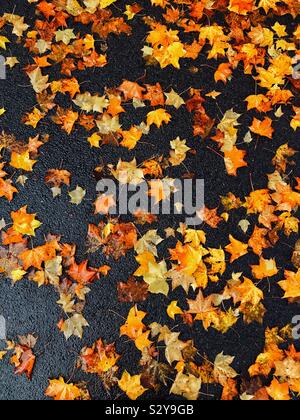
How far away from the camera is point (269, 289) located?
2.20 metres

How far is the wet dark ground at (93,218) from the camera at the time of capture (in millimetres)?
2119

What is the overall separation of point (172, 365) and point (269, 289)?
594 millimetres

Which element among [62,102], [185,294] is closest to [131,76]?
[62,102]

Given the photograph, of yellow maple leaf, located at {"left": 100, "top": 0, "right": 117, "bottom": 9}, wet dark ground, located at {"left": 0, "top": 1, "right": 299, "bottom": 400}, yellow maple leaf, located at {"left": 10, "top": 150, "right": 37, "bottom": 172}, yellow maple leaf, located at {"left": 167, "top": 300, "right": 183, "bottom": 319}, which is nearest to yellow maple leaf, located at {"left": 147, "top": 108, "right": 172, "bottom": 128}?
wet dark ground, located at {"left": 0, "top": 1, "right": 299, "bottom": 400}

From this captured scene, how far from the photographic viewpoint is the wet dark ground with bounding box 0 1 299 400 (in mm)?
2119

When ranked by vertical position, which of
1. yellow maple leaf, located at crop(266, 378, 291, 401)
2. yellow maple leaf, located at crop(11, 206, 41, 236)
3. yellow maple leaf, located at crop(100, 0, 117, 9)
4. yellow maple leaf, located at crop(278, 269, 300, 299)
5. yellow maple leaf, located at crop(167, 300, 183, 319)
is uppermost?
yellow maple leaf, located at crop(100, 0, 117, 9)

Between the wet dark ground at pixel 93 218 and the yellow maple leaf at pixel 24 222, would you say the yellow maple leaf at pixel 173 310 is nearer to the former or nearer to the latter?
the wet dark ground at pixel 93 218

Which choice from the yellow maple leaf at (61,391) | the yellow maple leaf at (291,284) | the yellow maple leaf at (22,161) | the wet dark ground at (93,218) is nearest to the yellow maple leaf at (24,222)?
the wet dark ground at (93,218)

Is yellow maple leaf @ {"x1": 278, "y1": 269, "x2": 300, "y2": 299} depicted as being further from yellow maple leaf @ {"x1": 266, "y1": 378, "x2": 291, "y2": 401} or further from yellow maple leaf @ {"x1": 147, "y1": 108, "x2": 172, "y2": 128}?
yellow maple leaf @ {"x1": 147, "y1": 108, "x2": 172, "y2": 128}

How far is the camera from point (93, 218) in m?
2.33

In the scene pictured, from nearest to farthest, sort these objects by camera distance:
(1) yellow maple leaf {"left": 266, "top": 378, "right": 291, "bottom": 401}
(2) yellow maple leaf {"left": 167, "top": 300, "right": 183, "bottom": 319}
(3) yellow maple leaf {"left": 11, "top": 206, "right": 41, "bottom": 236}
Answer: (1) yellow maple leaf {"left": 266, "top": 378, "right": 291, "bottom": 401}, (2) yellow maple leaf {"left": 167, "top": 300, "right": 183, "bottom": 319}, (3) yellow maple leaf {"left": 11, "top": 206, "right": 41, "bottom": 236}
